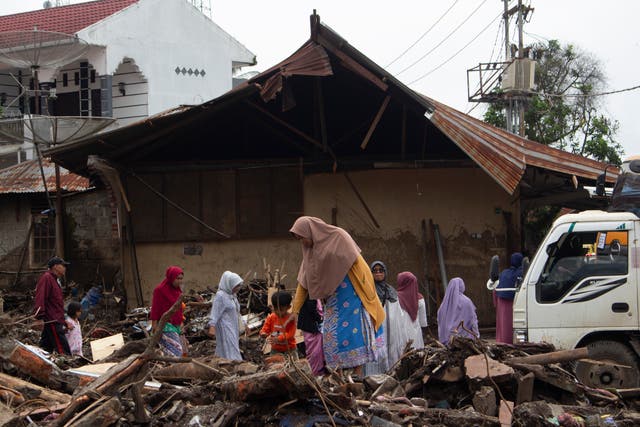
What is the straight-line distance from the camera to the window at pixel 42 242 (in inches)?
741

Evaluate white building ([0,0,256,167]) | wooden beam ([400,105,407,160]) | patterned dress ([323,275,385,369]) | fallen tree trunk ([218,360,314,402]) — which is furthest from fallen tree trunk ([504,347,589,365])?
white building ([0,0,256,167])

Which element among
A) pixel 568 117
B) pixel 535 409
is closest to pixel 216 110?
pixel 535 409

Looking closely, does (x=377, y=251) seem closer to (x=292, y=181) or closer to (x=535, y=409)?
(x=292, y=181)

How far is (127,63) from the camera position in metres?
28.8

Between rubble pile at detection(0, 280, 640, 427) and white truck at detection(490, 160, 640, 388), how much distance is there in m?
1.02

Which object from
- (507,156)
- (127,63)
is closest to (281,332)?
(507,156)

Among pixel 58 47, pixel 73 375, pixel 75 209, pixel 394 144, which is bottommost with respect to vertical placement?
pixel 73 375

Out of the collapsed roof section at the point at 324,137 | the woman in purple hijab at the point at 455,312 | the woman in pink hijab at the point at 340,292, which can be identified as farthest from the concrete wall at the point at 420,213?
the woman in pink hijab at the point at 340,292

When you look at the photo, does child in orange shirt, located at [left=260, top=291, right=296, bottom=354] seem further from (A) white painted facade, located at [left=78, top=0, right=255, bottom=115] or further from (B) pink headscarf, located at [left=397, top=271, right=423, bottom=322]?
(A) white painted facade, located at [left=78, top=0, right=255, bottom=115]

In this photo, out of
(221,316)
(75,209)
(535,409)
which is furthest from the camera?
(75,209)

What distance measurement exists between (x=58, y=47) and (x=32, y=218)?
17.7ft

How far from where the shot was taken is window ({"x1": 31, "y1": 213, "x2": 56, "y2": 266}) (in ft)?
61.7

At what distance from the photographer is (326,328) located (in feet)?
24.2

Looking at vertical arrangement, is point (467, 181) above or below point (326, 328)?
above
